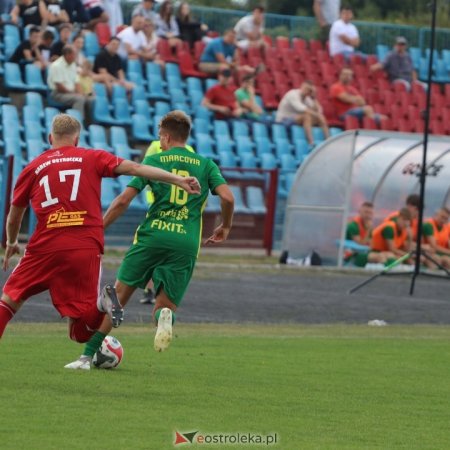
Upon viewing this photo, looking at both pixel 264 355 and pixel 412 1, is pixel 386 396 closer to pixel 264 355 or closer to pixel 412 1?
pixel 264 355

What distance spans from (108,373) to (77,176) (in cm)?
171

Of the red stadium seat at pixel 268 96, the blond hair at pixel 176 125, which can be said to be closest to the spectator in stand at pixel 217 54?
the red stadium seat at pixel 268 96

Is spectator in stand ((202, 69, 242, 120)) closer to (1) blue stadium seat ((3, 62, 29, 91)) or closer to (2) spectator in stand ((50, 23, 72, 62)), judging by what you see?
(2) spectator in stand ((50, 23, 72, 62))

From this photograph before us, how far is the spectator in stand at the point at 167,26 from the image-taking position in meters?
32.2

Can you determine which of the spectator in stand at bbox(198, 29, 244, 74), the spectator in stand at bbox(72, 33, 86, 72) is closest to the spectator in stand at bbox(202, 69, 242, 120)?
the spectator in stand at bbox(198, 29, 244, 74)

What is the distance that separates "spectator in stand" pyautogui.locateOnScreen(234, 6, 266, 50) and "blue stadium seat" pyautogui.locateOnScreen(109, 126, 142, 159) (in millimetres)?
6991

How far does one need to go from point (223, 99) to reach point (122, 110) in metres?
2.81

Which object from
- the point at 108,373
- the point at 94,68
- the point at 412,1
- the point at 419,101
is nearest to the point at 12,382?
the point at 108,373

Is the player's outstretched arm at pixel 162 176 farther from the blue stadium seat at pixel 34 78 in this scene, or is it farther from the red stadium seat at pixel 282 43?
the red stadium seat at pixel 282 43

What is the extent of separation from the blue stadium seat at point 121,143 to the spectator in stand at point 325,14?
11.1 m

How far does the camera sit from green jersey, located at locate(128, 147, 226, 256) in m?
11.2

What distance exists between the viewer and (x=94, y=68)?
2928 centimetres

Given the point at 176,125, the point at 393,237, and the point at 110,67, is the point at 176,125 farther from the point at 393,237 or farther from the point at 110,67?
the point at 110,67

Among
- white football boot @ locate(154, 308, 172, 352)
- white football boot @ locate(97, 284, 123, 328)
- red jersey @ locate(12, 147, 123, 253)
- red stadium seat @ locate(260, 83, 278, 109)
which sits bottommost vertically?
red stadium seat @ locate(260, 83, 278, 109)
